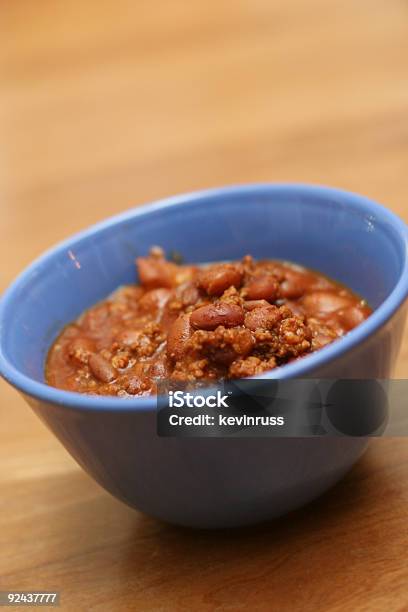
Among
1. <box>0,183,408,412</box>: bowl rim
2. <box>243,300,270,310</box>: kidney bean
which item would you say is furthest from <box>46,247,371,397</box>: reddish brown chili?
<box>0,183,408,412</box>: bowl rim

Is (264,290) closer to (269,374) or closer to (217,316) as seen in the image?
(217,316)

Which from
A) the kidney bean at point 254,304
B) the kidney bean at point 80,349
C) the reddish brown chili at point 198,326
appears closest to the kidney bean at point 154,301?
the reddish brown chili at point 198,326

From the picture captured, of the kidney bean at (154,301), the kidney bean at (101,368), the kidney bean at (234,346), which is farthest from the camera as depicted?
the kidney bean at (154,301)

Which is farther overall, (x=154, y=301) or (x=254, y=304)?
(x=154, y=301)

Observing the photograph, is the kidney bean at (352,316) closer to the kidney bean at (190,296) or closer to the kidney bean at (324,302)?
the kidney bean at (324,302)

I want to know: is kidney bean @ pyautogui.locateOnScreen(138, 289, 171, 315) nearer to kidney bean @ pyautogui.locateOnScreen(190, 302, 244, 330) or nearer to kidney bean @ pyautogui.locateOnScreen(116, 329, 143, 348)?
kidney bean @ pyautogui.locateOnScreen(116, 329, 143, 348)

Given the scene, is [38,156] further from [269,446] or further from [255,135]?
[269,446]

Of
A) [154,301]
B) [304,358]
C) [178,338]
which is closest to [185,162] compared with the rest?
[154,301]
